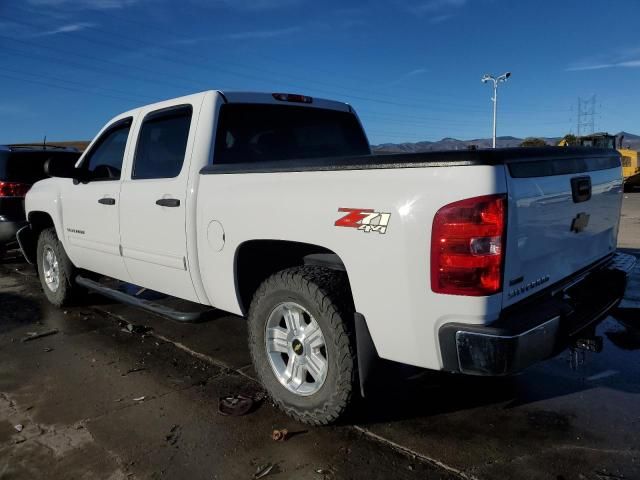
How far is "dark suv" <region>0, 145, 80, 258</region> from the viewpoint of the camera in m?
7.79

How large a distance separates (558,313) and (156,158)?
3136mm

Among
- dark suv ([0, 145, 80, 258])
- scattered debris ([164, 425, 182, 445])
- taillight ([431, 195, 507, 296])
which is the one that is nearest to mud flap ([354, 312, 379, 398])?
taillight ([431, 195, 507, 296])

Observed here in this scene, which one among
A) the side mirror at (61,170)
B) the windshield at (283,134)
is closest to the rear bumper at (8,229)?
the side mirror at (61,170)

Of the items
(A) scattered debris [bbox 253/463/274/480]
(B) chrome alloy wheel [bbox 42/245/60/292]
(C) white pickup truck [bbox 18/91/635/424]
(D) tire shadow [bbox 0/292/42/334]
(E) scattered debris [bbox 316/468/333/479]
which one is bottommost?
(D) tire shadow [bbox 0/292/42/334]

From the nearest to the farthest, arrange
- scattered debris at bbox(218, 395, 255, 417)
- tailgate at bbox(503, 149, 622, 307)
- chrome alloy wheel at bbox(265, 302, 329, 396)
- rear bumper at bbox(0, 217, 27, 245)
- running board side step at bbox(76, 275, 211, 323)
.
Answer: tailgate at bbox(503, 149, 622, 307), chrome alloy wheel at bbox(265, 302, 329, 396), scattered debris at bbox(218, 395, 255, 417), running board side step at bbox(76, 275, 211, 323), rear bumper at bbox(0, 217, 27, 245)

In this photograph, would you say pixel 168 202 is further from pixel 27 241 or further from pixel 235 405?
pixel 27 241

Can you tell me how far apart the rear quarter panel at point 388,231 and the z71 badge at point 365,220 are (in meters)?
0.02

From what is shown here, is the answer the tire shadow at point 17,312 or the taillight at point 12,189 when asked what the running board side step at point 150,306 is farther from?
the taillight at point 12,189

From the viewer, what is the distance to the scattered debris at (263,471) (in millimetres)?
2728

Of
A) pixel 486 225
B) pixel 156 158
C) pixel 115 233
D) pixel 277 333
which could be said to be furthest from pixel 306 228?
pixel 115 233

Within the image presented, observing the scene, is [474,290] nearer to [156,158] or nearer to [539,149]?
[539,149]

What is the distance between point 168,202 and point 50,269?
307 cm

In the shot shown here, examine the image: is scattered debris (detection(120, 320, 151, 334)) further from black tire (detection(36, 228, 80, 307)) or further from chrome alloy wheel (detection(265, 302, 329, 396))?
chrome alloy wheel (detection(265, 302, 329, 396))

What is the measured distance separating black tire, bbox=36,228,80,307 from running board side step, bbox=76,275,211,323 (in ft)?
0.57
